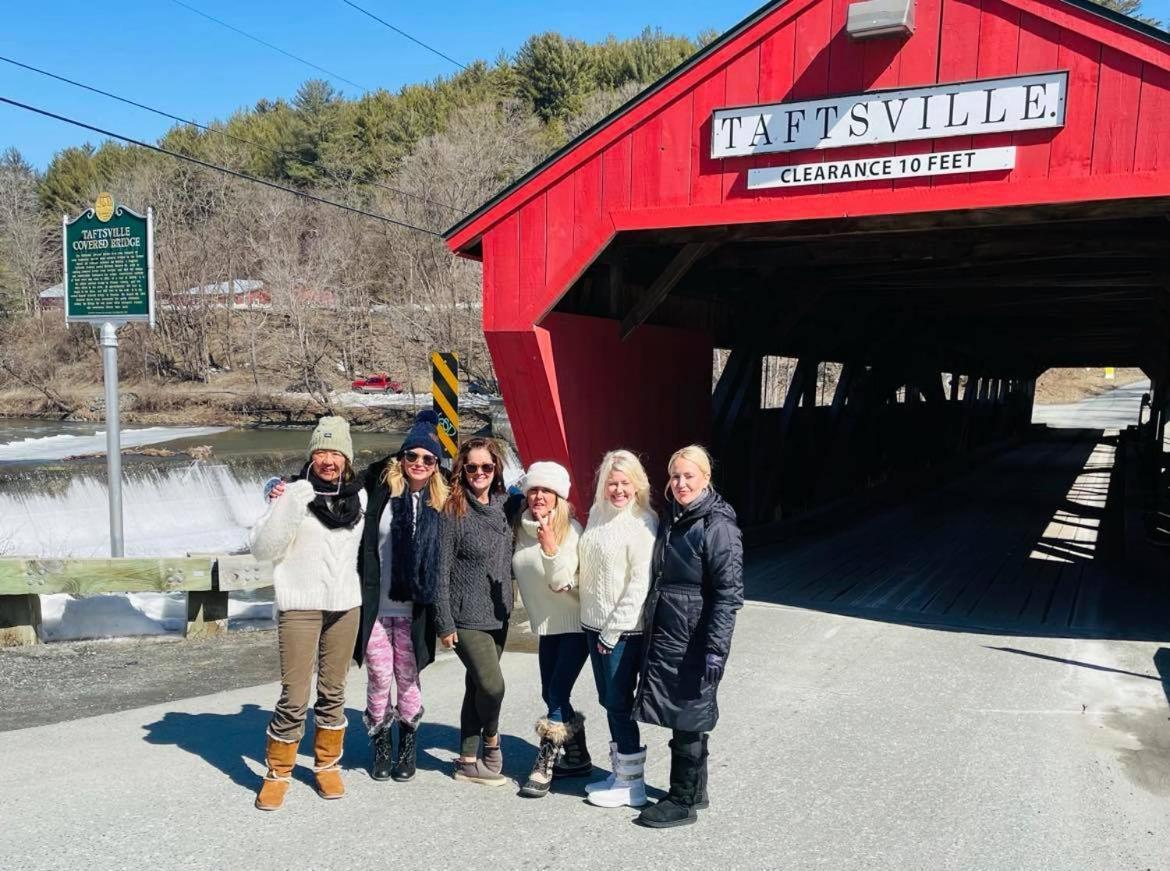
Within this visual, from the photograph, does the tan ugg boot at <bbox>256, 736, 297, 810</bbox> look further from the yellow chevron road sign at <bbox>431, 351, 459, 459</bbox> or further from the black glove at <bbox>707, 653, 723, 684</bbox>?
the yellow chevron road sign at <bbox>431, 351, 459, 459</bbox>

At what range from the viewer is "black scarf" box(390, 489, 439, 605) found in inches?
149

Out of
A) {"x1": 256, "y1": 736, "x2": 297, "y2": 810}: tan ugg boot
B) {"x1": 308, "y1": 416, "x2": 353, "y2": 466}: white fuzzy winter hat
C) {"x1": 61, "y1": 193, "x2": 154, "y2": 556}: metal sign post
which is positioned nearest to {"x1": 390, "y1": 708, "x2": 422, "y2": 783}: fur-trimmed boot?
{"x1": 256, "y1": 736, "x2": 297, "y2": 810}: tan ugg boot

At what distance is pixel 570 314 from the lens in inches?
314

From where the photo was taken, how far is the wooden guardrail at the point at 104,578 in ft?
21.7

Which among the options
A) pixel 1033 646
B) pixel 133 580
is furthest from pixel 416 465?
pixel 1033 646

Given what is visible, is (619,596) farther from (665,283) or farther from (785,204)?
(665,283)

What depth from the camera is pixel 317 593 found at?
148 inches

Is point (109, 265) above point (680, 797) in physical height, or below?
above

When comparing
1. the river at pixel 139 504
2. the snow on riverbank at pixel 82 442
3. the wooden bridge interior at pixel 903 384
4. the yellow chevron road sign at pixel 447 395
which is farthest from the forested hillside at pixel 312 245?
the yellow chevron road sign at pixel 447 395

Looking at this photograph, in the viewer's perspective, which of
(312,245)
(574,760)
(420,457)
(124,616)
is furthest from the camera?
(312,245)

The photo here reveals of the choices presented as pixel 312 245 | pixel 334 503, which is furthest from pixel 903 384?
pixel 312 245

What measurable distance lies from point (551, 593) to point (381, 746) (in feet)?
3.41

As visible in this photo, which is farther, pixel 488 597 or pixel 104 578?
pixel 104 578

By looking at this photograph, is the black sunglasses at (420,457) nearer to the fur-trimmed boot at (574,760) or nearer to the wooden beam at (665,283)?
the fur-trimmed boot at (574,760)
